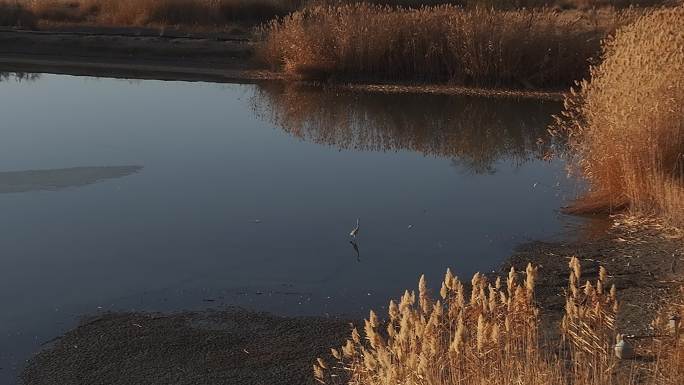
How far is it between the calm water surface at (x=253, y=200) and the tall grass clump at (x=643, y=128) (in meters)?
0.73

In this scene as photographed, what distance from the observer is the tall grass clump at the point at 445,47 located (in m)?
17.0

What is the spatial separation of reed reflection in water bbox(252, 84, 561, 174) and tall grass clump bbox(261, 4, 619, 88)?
103cm

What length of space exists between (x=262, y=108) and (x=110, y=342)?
382 inches

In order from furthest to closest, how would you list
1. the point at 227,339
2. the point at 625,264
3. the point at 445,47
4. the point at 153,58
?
the point at 153,58
the point at 445,47
the point at 625,264
the point at 227,339

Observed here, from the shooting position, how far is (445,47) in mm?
17516

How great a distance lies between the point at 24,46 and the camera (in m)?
22.4

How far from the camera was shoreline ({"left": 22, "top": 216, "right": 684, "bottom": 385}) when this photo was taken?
17.5 ft

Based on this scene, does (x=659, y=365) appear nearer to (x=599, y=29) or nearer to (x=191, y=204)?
(x=191, y=204)

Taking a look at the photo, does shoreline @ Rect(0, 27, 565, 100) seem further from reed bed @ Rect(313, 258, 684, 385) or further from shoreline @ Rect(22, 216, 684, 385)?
reed bed @ Rect(313, 258, 684, 385)

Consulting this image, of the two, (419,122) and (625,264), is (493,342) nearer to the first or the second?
(625,264)

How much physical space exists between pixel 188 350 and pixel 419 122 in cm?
901

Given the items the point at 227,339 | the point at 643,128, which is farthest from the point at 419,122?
the point at 227,339

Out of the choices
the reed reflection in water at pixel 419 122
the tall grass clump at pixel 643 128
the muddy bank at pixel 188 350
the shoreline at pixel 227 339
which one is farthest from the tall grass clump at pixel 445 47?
the muddy bank at pixel 188 350

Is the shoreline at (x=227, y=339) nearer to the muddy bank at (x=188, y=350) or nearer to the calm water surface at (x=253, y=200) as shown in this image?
the muddy bank at (x=188, y=350)
